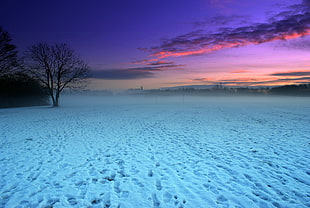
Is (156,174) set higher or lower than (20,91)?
lower

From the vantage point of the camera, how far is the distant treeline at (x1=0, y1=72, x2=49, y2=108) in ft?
103

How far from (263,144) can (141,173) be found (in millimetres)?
6934

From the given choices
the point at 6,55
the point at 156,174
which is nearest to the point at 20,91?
the point at 6,55

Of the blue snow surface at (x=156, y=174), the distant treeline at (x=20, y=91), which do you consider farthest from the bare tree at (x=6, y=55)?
the blue snow surface at (x=156, y=174)

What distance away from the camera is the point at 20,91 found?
34.1 m

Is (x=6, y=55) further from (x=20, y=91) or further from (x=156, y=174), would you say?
(x=156, y=174)

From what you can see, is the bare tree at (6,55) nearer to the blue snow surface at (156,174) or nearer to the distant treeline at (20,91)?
the distant treeline at (20,91)

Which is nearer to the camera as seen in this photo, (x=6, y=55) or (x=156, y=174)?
(x=156, y=174)

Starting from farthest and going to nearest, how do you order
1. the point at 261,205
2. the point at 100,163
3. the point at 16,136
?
the point at 16,136 < the point at 100,163 < the point at 261,205

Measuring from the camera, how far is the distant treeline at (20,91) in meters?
31.4

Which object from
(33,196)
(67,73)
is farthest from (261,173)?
(67,73)

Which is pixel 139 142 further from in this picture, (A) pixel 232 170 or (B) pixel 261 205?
(B) pixel 261 205

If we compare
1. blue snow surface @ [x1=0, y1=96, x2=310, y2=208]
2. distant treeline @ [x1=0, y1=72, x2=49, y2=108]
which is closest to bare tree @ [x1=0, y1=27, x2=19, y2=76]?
distant treeline @ [x1=0, y1=72, x2=49, y2=108]

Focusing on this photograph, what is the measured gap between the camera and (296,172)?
5.32 metres
